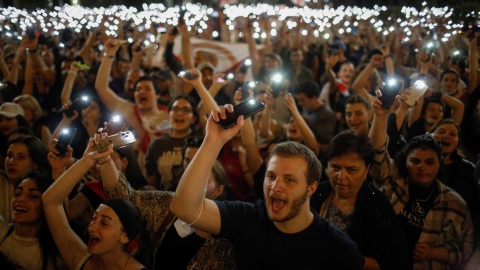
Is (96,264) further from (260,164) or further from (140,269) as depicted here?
(260,164)

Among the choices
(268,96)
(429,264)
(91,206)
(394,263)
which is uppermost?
(268,96)

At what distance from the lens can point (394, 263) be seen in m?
2.82

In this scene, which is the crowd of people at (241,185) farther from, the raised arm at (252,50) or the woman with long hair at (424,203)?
the raised arm at (252,50)

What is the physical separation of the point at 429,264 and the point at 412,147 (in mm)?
835

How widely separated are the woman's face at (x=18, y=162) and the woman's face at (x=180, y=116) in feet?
4.35

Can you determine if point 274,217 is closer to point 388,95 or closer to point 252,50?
point 388,95

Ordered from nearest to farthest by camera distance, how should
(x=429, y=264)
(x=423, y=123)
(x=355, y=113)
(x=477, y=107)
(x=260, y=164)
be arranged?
1. (x=429, y=264)
2. (x=260, y=164)
3. (x=355, y=113)
4. (x=423, y=123)
5. (x=477, y=107)

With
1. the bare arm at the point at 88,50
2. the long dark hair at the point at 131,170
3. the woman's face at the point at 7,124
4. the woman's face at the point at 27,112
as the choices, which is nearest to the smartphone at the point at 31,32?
the bare arm at the point at 88,50

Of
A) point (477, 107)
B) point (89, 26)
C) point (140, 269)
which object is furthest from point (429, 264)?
point (89, 26)

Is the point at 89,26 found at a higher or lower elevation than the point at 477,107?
higher

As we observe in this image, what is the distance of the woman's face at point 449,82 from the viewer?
257 inches

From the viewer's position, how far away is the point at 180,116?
4.75 meters

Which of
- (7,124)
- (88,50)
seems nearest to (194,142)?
(7,124)

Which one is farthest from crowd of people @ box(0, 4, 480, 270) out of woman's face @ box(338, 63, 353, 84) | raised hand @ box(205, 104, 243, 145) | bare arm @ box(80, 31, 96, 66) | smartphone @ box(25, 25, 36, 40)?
bare arm @ box(80, 31, 96, 66)
